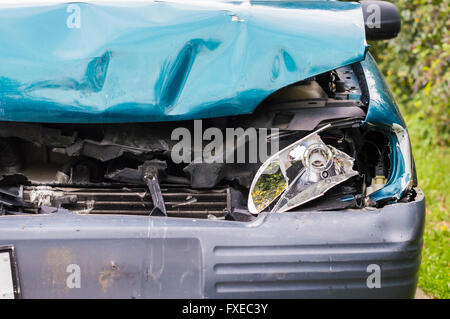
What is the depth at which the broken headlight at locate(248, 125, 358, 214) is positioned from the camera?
2.13m

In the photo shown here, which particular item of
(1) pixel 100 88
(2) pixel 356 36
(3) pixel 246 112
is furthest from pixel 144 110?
(2) pixel 356 36

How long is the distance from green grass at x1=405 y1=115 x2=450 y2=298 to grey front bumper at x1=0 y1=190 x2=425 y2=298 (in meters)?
1.46

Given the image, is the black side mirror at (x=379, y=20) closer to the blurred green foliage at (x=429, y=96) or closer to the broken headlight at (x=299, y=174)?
the broken headlight at (x=299, y=174)

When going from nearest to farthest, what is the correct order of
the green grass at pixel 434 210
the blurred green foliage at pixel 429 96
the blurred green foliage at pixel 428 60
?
1. the green grass at pixel 434 210
2. the blurred green foliage at pixel 429 96
3. the blurred green foliage at pixel 428 60

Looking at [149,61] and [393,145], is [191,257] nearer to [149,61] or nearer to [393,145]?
[149,61]

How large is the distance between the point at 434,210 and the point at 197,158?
8.65 feet

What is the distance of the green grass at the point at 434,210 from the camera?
328cm

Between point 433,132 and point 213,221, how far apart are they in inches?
174

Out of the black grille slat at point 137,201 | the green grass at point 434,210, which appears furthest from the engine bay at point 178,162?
the green grass at point 434,210

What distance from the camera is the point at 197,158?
2312mm

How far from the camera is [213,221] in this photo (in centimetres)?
198

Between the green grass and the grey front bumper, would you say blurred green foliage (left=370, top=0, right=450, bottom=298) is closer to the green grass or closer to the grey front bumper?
the green grass

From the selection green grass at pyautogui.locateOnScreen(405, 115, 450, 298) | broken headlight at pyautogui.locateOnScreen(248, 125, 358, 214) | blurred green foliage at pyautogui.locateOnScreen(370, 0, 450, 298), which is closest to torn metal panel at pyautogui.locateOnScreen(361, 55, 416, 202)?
broken headlight at pyautogui.locateOnScreen(248, 125, 358, 214)

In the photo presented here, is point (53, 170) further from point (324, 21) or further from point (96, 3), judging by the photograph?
point (324, 21)
